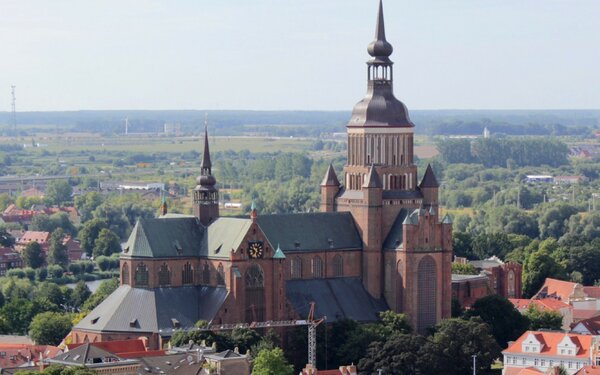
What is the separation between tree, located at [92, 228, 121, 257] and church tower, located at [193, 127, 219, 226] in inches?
2875

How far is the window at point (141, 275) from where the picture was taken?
338 ft

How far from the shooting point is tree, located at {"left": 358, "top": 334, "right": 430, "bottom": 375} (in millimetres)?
97688

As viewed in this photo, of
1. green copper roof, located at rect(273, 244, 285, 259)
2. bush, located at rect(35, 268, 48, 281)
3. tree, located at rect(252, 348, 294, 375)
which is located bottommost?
bush, located at rect(35, 268, 48, 281)

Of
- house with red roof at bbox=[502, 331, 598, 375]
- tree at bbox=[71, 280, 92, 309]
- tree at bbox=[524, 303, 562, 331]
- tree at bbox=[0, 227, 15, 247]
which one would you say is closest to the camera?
house with red roof at bbox=[502, 331, 598, 375]

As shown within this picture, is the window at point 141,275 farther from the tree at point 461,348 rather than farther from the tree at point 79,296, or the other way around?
the tree at point 79,296

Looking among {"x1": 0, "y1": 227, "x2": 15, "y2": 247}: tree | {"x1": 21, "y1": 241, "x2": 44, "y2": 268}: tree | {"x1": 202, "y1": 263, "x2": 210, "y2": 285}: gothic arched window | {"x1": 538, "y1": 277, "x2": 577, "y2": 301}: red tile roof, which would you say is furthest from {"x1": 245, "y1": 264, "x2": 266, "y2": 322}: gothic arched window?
{"x1": 0, "y1": 227, "x2": 15, "y2": 247}: tree

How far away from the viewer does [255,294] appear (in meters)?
103

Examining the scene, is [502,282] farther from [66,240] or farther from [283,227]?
[66,240]

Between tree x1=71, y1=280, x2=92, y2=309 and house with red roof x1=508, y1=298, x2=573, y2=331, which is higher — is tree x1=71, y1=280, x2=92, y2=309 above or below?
below

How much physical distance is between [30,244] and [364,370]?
83109 mm

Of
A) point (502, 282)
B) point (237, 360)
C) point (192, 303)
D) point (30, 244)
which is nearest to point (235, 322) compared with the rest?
point (192, 303)

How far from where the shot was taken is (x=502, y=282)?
133 m

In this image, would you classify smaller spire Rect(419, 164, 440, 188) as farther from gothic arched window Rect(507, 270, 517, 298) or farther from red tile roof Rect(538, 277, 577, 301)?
gothic arched window Rect(507, 270, 517, 298)

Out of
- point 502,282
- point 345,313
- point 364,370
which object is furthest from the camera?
point 502,282
